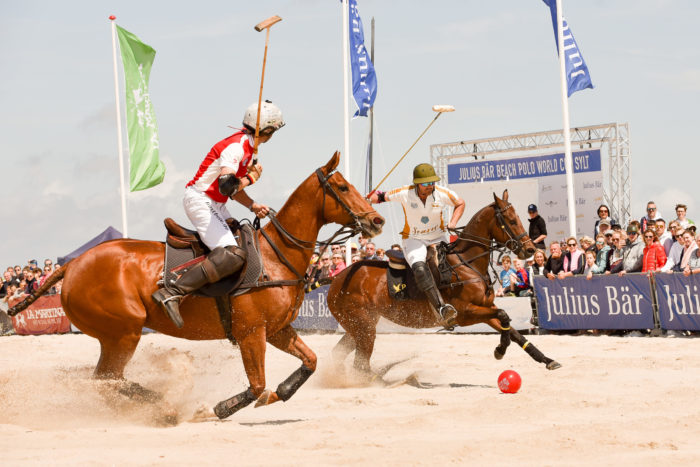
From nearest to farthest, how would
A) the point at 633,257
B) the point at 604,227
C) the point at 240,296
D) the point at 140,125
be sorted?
the point at 240,296 → the point at 633,257 → the point at 604,227 → the point at 140,125

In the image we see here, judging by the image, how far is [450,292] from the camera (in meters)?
11.2

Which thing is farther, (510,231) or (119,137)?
(119,137)

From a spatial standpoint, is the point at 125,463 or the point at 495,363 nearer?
the point at 125,463

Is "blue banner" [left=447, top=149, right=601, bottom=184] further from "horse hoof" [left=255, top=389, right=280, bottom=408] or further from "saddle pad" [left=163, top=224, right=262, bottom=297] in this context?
"horse hoof" [left=255, top=389, right=280, bottom=408]

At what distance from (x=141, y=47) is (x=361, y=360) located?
1654 cm

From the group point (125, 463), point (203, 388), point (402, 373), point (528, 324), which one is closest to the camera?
point (125, 463)

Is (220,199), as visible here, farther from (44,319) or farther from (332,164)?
(44,319)

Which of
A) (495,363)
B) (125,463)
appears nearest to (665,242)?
(495,363)

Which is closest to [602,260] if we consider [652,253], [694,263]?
[652,253]

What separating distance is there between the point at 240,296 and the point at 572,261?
1079 centimetres

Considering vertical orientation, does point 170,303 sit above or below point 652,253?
above

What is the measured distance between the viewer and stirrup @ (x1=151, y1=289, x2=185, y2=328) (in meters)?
7.56

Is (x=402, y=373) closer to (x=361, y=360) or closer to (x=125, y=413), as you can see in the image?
(x=361, y=360)

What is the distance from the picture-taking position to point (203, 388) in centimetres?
946
